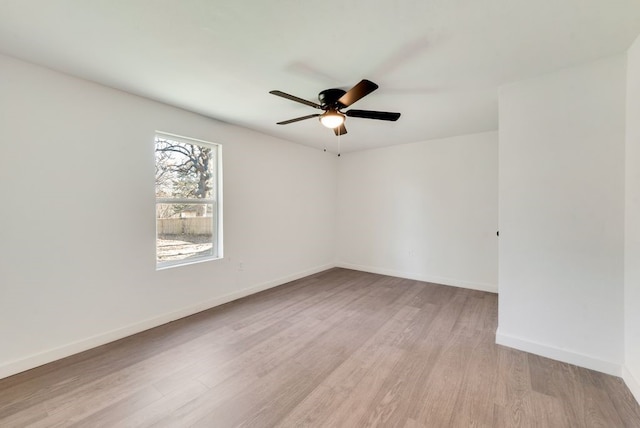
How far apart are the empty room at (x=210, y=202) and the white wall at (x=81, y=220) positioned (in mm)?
15

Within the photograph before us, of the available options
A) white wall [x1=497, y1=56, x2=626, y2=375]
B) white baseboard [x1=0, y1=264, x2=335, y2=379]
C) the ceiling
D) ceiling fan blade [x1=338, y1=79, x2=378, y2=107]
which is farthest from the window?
white wall [x1=497, y1=56, x2=626, y2=375]

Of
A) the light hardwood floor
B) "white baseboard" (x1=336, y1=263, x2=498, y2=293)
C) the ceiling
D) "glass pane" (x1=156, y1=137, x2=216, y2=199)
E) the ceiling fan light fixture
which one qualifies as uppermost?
the ceiling

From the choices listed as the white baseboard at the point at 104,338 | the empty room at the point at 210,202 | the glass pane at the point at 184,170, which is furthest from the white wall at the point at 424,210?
the glass pane at the point at 184,170

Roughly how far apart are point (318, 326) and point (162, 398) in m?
1.53

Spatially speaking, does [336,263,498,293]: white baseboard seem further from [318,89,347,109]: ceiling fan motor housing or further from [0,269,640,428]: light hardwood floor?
[318,89,347,109]: ceiling fan motor housing

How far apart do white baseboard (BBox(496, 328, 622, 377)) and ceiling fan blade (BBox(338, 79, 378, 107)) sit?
259 centimetres

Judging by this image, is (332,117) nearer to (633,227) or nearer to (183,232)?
(183,232)

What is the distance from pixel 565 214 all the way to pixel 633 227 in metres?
0.39

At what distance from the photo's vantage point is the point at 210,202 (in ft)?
11.5

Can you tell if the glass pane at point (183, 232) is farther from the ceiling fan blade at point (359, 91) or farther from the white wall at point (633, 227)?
the white wall at point (633, 227)

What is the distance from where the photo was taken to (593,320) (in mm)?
2090

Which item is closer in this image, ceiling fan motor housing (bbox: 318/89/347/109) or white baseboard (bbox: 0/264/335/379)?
white baseboard (bbox: 0/264/335/379)

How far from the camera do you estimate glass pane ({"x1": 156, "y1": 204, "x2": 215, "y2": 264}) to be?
303 centimetres

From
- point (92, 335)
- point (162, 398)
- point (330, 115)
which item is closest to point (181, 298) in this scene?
point (92, 335)
